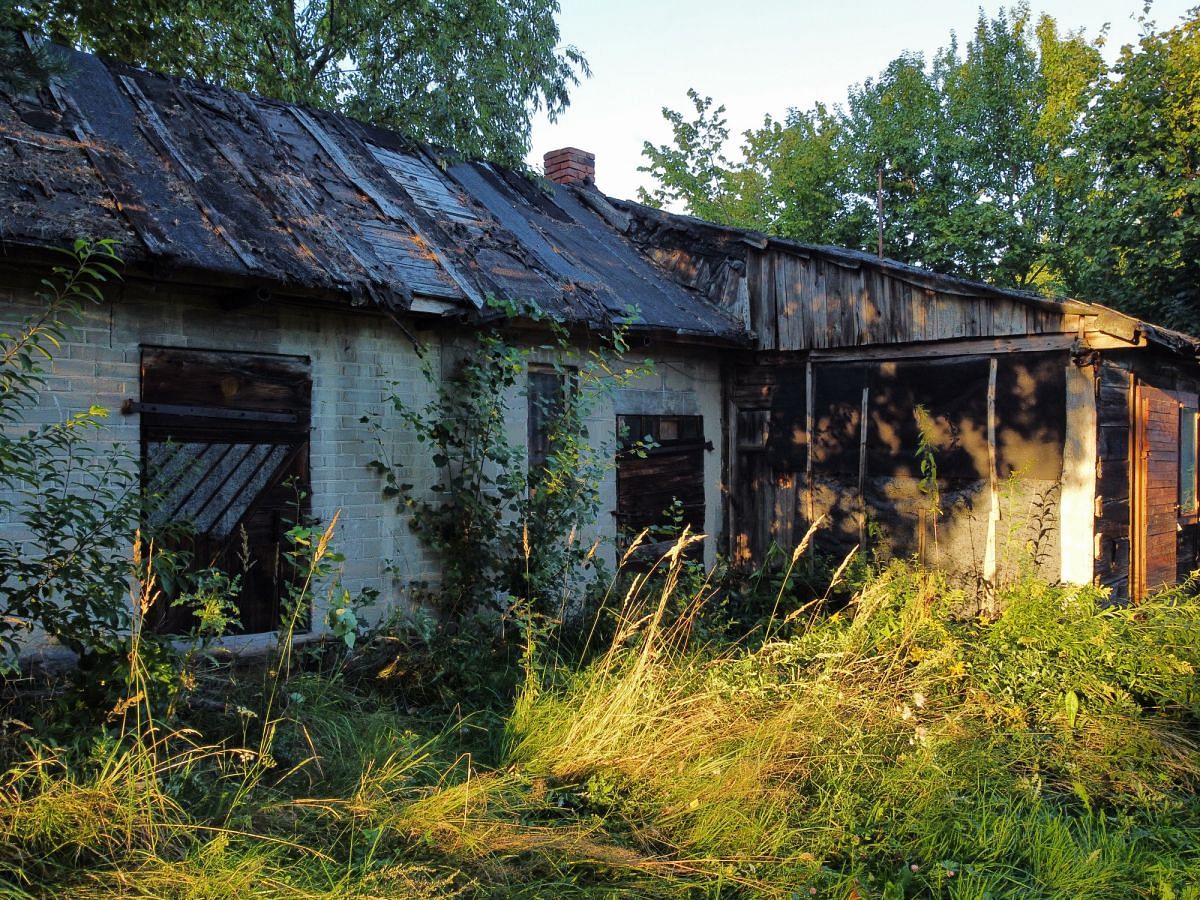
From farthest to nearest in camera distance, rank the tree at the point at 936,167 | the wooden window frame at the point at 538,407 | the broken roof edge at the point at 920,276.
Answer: the tree at the point at 936,167, the wooden window frame at the point at 538,407, the broken roof edge at the point at 920,276

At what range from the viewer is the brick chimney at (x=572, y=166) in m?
11.8

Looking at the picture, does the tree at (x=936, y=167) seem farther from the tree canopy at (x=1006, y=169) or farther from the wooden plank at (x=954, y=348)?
the wooden plank at (x=954, y=348)

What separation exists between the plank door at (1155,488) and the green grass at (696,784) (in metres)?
2.96

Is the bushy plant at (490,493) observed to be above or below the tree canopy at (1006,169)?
below

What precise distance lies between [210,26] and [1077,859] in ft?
49.4

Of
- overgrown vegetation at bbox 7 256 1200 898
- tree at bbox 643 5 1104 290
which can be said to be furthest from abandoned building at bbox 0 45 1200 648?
tree at bbox 643 5 1104 290

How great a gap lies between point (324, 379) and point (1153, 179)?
12777mm

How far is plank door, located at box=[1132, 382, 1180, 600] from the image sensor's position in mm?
8609

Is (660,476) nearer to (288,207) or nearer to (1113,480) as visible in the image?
(1113,480)

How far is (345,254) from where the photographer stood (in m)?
6.47

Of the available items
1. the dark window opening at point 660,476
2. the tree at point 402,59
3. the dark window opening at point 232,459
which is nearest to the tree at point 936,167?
the tree at point 402,59

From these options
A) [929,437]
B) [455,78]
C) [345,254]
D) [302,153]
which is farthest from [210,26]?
[929,437]

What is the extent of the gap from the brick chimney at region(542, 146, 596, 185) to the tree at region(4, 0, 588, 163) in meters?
0.67

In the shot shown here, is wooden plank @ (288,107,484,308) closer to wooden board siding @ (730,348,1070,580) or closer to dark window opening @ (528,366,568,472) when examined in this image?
dark window opening @ (528,366,568,472)
